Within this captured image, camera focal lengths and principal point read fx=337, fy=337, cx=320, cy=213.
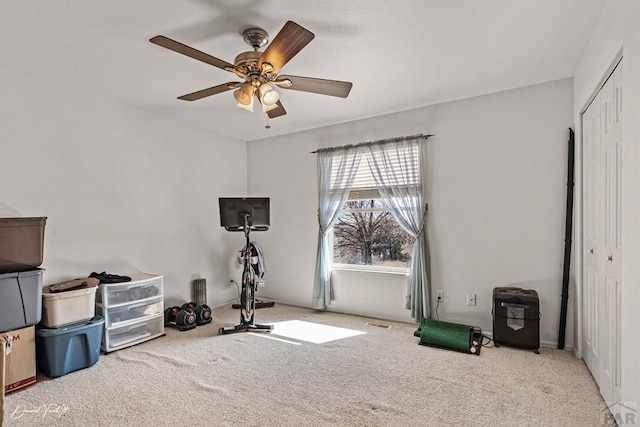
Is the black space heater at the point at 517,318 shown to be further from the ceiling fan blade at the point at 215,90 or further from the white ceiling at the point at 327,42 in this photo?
the ceiling fan blade at the point at 215,90

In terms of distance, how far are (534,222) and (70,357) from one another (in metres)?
4.32

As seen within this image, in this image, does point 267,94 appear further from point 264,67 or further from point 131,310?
point 131,310

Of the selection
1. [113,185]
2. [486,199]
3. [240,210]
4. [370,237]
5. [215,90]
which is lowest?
[370,237]

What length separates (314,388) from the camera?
2461 millimetres

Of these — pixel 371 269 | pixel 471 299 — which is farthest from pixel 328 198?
pixel 471 299

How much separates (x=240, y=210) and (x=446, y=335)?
2590mm

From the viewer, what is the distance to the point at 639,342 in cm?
161

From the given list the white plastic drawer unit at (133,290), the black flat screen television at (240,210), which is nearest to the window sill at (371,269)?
the black flat screen television at (240,210)

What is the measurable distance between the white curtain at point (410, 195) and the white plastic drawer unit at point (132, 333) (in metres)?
2.77

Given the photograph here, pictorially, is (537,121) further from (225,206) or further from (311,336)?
(225,206)

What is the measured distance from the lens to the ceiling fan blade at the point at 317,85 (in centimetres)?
239

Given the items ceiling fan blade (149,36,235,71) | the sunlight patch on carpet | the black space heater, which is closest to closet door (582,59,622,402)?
the black space heater

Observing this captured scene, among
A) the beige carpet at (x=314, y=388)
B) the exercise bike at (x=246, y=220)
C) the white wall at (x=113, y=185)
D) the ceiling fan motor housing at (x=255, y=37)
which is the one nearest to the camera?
the beige carpet at (x=314, y=388)

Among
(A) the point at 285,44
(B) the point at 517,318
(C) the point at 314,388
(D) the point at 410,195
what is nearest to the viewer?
(A) the point at 285,44
